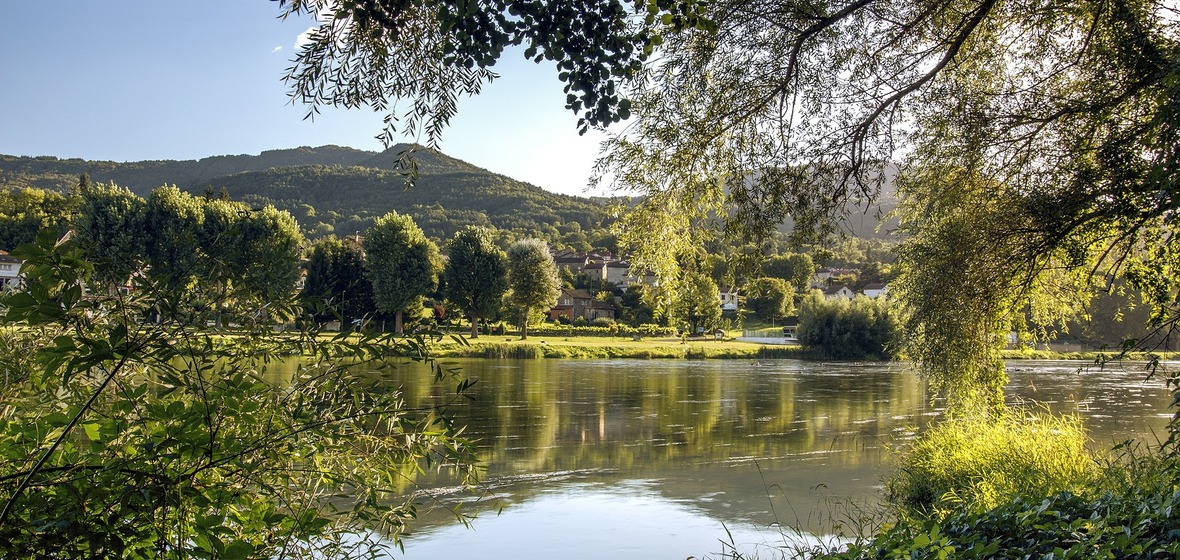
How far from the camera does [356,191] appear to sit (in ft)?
407

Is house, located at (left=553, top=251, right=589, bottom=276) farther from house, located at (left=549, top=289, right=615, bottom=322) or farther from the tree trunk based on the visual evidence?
the tree trunk

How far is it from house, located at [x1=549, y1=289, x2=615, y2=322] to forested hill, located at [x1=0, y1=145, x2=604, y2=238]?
26.2 m

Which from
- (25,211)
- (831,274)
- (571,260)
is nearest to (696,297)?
(25,211)

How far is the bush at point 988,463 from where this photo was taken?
7.99 meters

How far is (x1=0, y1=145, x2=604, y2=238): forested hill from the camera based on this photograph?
11288 cm

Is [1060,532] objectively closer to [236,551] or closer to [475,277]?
[236,551]

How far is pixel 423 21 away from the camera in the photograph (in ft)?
14.1

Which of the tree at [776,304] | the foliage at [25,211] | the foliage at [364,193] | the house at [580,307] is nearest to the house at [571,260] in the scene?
the foliage at [364,193]

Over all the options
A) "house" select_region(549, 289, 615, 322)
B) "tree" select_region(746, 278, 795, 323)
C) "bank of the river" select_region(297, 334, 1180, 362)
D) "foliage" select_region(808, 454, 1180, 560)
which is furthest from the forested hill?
"foliage" select_region(808, 454, 1180, 560)

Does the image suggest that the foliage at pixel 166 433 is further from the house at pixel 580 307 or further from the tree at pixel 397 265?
the house at pixel 580 307

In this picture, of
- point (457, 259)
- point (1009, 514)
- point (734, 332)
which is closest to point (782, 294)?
point (734, 332)

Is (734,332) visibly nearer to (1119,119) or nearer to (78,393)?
(1119,119)

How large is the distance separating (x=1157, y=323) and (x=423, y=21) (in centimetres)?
565

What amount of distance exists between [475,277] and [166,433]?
164 ft
